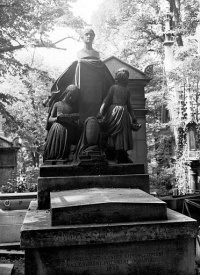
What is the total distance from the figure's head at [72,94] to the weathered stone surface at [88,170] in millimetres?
1338

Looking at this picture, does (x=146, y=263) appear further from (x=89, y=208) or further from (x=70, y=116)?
(x=70, y=116)

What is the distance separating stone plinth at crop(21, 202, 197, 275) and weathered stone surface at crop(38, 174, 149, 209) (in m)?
1.05

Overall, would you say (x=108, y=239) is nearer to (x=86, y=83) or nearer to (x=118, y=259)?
(x=118, y=259)

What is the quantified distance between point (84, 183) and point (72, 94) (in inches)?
66.9

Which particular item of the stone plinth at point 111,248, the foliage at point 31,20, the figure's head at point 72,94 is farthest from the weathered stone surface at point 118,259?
the foliage at point 31,20

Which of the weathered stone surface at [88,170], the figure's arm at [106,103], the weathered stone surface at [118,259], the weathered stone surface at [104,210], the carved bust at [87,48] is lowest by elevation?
the weathered stone surface at [118,259]

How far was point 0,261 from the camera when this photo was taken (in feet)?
19.7

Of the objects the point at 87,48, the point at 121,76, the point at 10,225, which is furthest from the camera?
the point at 10,225

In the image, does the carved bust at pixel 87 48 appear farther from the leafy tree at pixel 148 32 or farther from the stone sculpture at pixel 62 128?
the leafy tree at pixel 148 32

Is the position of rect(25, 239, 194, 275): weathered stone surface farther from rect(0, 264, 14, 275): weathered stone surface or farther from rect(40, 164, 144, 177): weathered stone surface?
rect(40, 164, 144, 177): weathered stone surface

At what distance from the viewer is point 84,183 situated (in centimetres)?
505

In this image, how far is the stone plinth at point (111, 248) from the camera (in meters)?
3.58

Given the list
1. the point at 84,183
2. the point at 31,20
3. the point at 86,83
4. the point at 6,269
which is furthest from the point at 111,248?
the point at 31,20

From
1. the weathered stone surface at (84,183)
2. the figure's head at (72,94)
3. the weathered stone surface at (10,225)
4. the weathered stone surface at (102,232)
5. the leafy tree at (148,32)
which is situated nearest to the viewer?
the weathered stone surface at (102,232)
